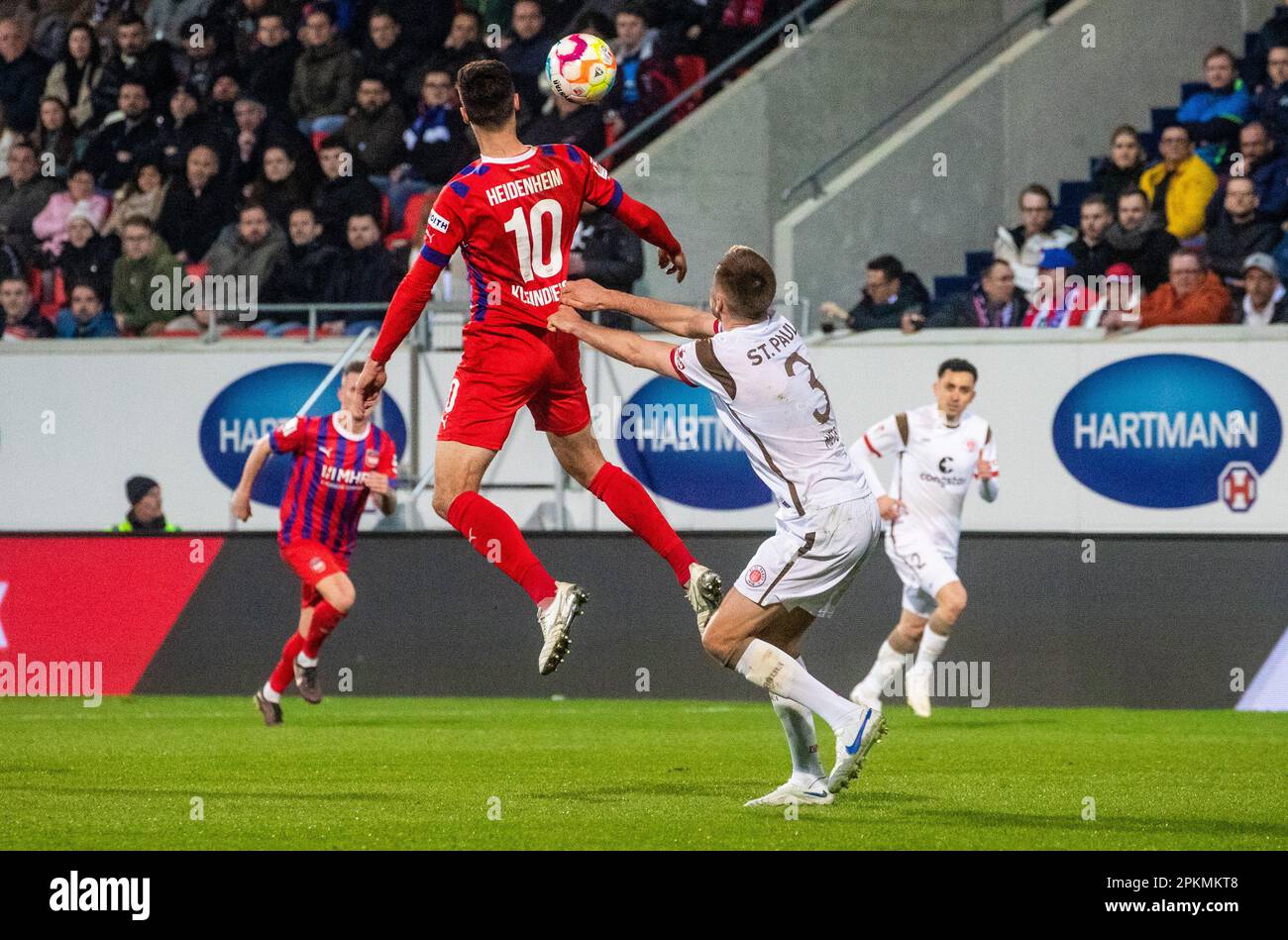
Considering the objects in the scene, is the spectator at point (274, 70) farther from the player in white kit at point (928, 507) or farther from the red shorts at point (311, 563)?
the player in white kit at point (928, 507)

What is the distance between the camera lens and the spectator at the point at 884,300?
52.2 ft

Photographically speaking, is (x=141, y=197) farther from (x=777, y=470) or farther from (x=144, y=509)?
(x=777, y=470)

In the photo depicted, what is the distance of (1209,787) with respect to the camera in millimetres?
9141

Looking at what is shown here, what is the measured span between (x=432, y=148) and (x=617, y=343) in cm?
→ 1076

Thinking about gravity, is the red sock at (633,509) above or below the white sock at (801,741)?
above

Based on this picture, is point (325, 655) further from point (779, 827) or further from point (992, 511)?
point (779, 827)

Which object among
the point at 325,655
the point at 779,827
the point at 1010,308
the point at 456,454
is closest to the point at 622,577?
the point at 325,655

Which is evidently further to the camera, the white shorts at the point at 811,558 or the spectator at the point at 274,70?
the spectator at the point at 274,70

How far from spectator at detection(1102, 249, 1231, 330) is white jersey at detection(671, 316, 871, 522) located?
7.68 metres

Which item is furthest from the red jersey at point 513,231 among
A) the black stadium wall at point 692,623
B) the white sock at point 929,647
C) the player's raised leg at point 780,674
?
the black stadium wall at point 692,623

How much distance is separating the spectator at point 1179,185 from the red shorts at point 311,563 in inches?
271

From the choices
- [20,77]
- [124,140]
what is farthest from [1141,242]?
[20,77]

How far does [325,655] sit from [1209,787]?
26.6 feet

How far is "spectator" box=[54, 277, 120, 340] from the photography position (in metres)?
17.8
